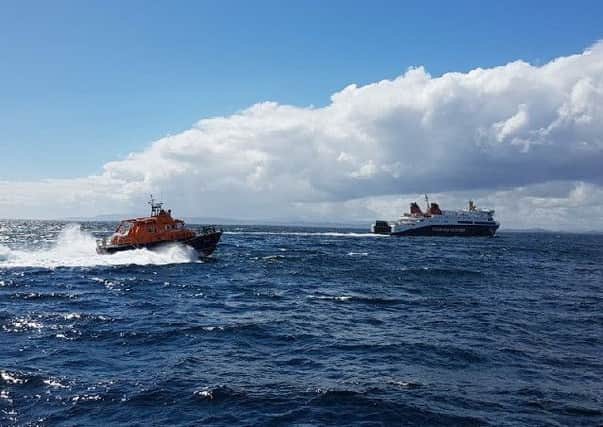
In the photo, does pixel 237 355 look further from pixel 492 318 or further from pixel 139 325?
pixel 492 318

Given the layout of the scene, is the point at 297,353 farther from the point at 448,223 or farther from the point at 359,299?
the point at 448,223

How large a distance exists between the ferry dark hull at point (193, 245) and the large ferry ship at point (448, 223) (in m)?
89.5

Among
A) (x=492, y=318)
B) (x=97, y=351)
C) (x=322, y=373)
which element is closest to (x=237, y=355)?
(x=322, y=373)

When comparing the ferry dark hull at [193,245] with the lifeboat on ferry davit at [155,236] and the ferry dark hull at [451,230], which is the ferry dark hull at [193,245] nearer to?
the lifeboat on ferry davit at [155,236]

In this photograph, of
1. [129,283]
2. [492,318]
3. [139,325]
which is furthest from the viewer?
[129,283]

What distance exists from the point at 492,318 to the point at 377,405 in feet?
47.3

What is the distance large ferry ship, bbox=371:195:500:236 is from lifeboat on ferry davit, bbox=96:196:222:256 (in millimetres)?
90506

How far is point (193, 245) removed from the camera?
52.7 meters

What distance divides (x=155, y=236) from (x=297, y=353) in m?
36.7

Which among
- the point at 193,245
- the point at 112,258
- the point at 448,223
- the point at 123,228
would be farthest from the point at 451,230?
the point at 112,258

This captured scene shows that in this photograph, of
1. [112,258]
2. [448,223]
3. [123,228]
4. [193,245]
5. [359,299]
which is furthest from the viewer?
[448,223]

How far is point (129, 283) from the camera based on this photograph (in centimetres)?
3634

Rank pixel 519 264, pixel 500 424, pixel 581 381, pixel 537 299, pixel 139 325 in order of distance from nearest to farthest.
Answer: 1. pixel 500 424
2. pixel 581 381
3. pixel 139 325
4. pixel 537 299
5. pixel 519 264

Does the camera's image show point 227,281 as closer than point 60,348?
No
